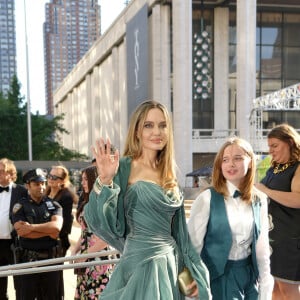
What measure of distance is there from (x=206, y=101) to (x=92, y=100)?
23.7m

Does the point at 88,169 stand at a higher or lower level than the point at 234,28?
lower

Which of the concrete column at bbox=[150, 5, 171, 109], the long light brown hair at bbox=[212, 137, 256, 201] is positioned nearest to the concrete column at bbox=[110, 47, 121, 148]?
the concrete column at bbox=[150, 5, 171, 109]

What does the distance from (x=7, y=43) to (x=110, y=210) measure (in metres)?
98.1

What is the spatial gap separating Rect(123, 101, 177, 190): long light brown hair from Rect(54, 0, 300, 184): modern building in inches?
1126

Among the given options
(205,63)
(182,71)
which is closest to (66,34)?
(205,63)

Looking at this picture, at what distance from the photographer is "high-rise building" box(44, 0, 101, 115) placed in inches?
2601

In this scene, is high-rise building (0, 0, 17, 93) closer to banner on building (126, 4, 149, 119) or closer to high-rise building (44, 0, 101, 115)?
high-rise building (44, 0, 101, 115)

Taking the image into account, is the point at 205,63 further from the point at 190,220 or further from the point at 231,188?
the point at 190,220

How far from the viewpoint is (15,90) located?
1485 inches

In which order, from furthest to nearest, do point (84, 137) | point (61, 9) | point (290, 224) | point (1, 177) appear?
point (61, 9) < point (84, 137) < point (1, 177) < point (290, 224)

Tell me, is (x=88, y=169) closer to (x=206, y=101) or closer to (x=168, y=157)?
(x=168, y=157)

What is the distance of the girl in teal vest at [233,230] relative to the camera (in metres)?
2.81

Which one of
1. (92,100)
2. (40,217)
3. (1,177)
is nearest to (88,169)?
(40,217)

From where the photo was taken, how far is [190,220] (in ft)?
9.41
